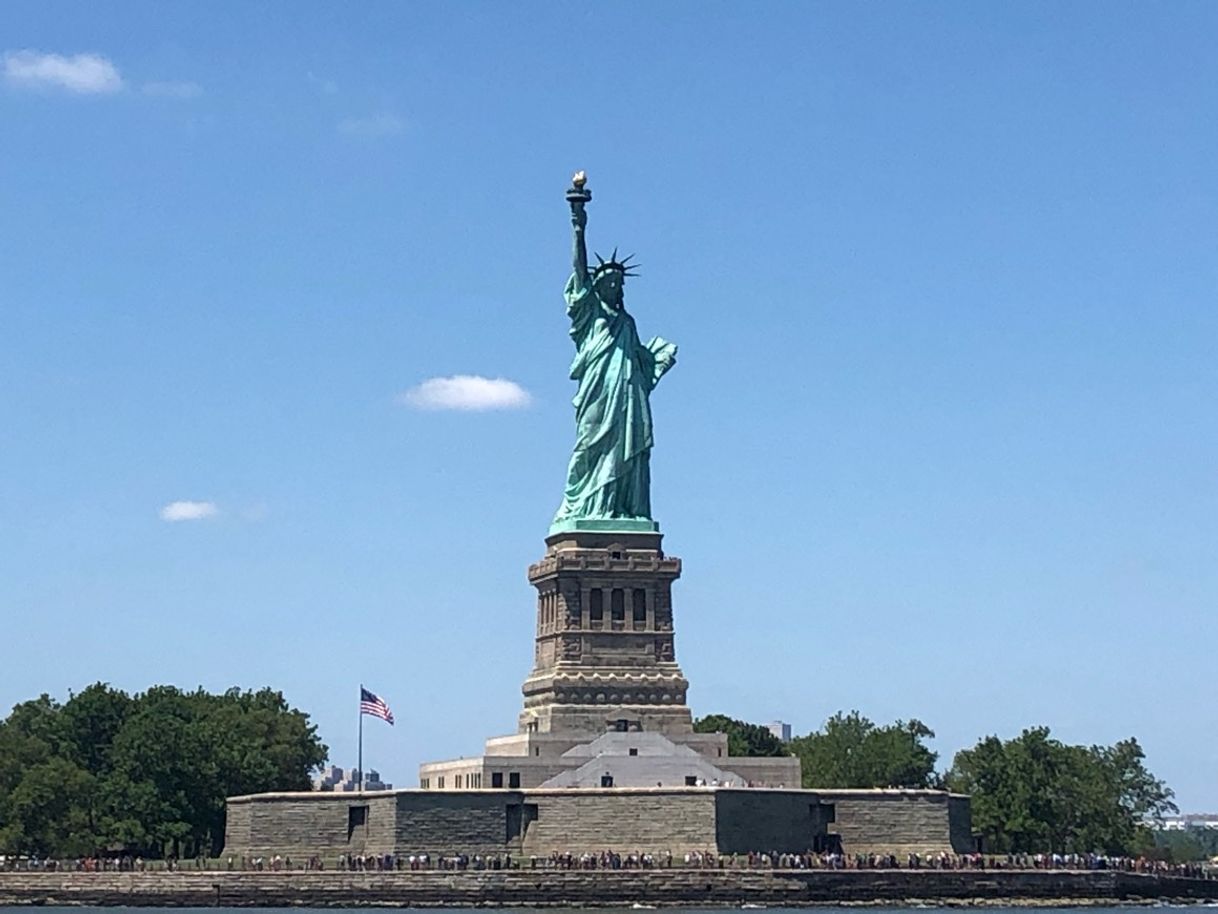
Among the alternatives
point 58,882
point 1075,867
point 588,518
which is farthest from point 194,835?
point 1075,867

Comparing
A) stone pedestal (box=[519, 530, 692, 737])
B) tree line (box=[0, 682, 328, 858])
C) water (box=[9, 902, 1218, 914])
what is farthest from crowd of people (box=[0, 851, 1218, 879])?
stone pedestal (box=[519, 530, 692, 737])

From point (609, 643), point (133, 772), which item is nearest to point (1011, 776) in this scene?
point (609, 643)

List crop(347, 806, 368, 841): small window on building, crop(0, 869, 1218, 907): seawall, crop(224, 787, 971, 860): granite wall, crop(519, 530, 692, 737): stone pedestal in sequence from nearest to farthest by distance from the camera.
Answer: crop(0, 869, 1218, 907): seawall < crop(224, 787, 971, 860): granite wall < crop(347, 806, 368, 841): small window on building < crop(519, 530, 692, 737): stone pedestal

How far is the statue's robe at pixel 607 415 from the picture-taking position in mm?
89625

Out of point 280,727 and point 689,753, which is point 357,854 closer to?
point 689,753

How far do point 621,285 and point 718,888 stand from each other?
86.1 feet

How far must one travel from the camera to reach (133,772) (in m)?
89.0

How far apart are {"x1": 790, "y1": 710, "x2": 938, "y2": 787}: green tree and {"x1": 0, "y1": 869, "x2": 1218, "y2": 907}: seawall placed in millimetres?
22386

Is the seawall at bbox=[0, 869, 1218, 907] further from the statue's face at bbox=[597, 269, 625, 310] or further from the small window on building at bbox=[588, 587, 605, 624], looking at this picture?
the statue's face at bbox=[597, 269, 625, 310]

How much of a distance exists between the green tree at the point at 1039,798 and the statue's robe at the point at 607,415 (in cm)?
1698

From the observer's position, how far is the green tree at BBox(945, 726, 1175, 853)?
9112 cm

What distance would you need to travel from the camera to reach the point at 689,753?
82.2 m

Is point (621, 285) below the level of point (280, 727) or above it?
above

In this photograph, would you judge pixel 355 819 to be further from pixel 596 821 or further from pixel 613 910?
pixel 613 910
